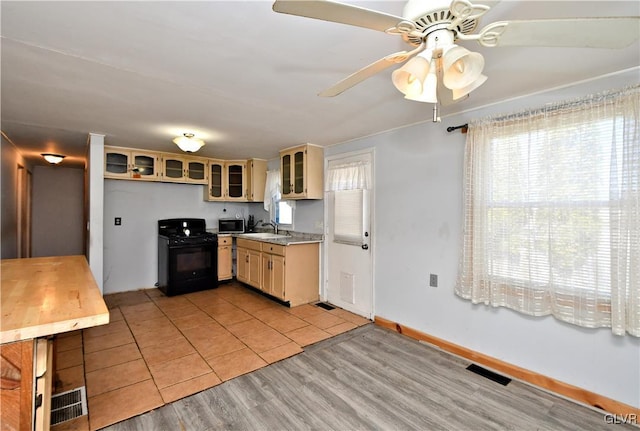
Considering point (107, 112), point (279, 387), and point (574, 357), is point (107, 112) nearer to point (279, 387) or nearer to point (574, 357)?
point (279, 387)

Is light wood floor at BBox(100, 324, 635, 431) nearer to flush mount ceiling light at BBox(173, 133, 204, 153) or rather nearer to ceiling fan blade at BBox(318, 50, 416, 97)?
ceiling fan blade at BBox(318, 50, 416, 97)

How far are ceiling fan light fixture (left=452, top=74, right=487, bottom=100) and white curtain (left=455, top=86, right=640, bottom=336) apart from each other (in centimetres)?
130

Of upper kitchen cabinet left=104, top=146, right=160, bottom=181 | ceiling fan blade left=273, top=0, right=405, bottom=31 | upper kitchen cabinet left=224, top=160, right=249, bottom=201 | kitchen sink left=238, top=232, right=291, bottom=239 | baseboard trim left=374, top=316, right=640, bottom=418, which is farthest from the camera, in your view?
upper kitchen cabinet left=224, top=160, right=249, bottom=201

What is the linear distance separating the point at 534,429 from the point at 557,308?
846 mm

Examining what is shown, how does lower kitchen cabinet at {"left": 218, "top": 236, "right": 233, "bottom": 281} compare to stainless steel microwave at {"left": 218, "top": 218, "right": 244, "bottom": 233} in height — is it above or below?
below

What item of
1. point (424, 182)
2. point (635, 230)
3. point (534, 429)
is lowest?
point (534, 429)

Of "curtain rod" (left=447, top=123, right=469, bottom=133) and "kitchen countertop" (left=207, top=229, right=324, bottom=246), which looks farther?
"kitchen countertop" (left=207, top=229, right=324, bottom=246)

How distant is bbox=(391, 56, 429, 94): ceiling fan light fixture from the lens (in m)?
1.10

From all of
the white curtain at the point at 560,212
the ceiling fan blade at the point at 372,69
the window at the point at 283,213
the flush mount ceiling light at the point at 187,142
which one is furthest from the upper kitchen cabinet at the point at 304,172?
the ceiling fan blade at the point at 372,69

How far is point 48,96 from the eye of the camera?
7.63ft

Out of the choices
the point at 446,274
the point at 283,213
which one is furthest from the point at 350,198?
the point at 283,213

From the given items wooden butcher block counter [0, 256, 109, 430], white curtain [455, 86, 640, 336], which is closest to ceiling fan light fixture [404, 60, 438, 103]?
white curtain [455, 86, 640, 336]

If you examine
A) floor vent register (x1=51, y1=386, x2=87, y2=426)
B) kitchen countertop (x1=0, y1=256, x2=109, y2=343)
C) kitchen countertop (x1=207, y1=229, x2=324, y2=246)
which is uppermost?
kitchen countertop (x1=207, y1=229, x2=324, y2=246)

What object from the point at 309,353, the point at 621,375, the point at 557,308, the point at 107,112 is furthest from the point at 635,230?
the point at 107,112
